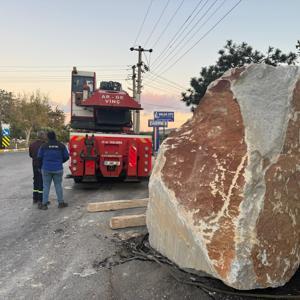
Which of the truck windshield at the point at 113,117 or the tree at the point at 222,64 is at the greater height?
the tree at the point at 222,64

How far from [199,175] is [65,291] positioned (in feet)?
6.31

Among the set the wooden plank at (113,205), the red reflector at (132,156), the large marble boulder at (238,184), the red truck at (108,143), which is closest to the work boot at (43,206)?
the wooden plank at (113,205)

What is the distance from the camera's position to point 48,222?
23.4ft

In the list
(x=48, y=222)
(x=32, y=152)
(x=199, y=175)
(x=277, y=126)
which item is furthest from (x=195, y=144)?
(x=32, y=152)

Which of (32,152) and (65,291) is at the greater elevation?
(32,152)

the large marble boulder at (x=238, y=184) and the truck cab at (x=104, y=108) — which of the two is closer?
the large marble boulder at (x=238, y=184)

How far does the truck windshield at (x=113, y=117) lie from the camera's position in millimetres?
11719

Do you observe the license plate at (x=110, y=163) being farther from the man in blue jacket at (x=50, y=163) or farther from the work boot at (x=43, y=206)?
the work boot at (x=43, y=206)

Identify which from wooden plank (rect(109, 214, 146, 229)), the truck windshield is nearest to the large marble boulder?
wooden plank (rect(109, 214, 146, 229))

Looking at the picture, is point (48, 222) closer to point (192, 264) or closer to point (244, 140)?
point (192, 264)

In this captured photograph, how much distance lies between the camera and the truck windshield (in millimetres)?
11719

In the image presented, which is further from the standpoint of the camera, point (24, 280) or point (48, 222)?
point (48, 222)

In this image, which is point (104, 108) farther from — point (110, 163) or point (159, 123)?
point (159, 123)

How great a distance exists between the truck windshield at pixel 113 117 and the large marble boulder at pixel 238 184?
6.82 meters
